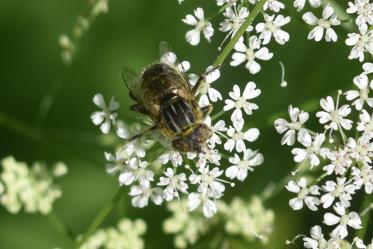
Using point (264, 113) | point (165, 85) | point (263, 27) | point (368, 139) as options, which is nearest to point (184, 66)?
point (165, 85)

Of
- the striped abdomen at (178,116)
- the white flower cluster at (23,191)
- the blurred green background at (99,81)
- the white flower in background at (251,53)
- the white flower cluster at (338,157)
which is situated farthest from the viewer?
the blurred green background at (99,81)

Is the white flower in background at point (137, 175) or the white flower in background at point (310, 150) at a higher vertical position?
the white flower in background at point (137, 175)

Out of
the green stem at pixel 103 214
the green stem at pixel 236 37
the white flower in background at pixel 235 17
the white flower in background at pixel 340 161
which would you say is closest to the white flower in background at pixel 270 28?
the white flower in background at pixel 235 17

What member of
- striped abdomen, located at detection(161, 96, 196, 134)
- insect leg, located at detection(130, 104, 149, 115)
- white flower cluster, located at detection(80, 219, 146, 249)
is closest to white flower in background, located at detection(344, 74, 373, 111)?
striped abdomen, located at detection(161, 96, 196, 134)

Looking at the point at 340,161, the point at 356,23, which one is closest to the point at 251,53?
the point at 356,23

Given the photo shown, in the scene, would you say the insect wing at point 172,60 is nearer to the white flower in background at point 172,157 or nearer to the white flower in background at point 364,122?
the white flower in background at point 172,157

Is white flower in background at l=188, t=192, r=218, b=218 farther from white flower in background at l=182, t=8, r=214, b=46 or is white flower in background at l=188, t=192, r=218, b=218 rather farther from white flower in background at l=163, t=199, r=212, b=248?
white flower in background at l=182, t=8, r=214, b=46
